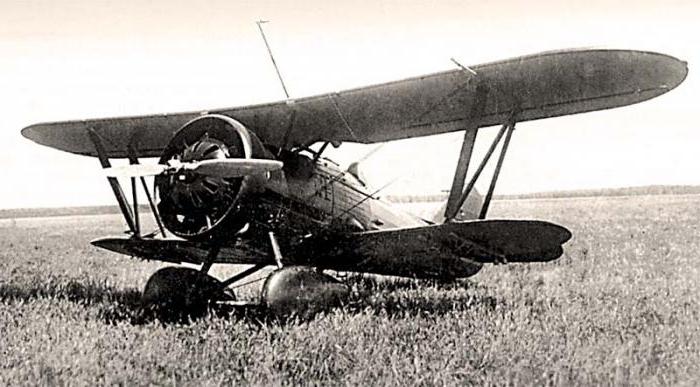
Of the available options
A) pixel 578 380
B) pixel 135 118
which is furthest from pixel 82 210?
pixel 578 380

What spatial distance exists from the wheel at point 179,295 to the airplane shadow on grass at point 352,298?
0.15 metres

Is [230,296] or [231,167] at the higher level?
[231,167]

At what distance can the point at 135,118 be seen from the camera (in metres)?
8.16

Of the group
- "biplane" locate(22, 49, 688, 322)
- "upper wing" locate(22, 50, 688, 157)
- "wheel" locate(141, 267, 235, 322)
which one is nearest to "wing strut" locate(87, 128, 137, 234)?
"biplane" locate(22, 49, 688, 322)

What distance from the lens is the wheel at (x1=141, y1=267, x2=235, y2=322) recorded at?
704 centimetres

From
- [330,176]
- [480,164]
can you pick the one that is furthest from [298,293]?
[480,164]

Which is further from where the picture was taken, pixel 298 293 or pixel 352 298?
pixel 352 298

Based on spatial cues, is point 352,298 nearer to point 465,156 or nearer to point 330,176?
point 330,176

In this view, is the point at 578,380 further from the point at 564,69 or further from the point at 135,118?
the point at 135,118

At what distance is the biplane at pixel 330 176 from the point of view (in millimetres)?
6320

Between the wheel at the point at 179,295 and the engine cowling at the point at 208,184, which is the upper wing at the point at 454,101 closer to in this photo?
the engine cowling at the point at 208,184

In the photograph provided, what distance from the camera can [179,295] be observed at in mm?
7129

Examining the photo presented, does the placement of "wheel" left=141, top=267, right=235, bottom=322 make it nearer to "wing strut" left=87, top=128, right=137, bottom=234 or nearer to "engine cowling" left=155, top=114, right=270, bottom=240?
"engine cowling" left=155, top=114, right=270, bottom=240

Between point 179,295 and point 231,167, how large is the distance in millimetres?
1839
